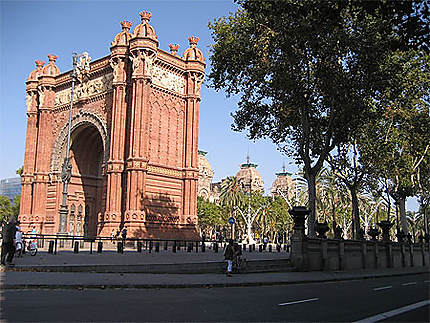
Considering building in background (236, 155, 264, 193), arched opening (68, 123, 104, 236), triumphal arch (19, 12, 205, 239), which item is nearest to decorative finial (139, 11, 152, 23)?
triumphal arch (19, 12, 205, 239)

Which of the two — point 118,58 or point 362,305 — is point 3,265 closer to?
point 362,305

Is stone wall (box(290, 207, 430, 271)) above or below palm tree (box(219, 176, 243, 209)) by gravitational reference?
below

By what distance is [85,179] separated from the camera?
5144cm

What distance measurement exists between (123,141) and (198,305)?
3375cm

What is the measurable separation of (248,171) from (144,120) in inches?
4607

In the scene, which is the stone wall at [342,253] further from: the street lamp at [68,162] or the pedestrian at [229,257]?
the street lamp at [68,162]

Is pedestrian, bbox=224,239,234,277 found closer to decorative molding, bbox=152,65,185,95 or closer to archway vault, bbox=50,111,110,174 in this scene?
archway vault, bbox=50,111,110,174

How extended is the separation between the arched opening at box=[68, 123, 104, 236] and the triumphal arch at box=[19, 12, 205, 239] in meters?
0.12

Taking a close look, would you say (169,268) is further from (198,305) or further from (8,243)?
(198,305)

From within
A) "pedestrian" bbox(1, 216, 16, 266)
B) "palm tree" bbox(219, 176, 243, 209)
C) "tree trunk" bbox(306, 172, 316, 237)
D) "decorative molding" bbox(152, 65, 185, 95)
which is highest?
"decorative molding" bbox(152, 65, 185, 95)

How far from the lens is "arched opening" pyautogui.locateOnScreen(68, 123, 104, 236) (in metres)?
49.5

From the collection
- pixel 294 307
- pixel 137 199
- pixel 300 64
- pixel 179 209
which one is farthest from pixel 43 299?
pixel 179 209

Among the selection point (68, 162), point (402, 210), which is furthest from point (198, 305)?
point (402, 210)

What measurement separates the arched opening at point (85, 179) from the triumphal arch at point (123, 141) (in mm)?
118
